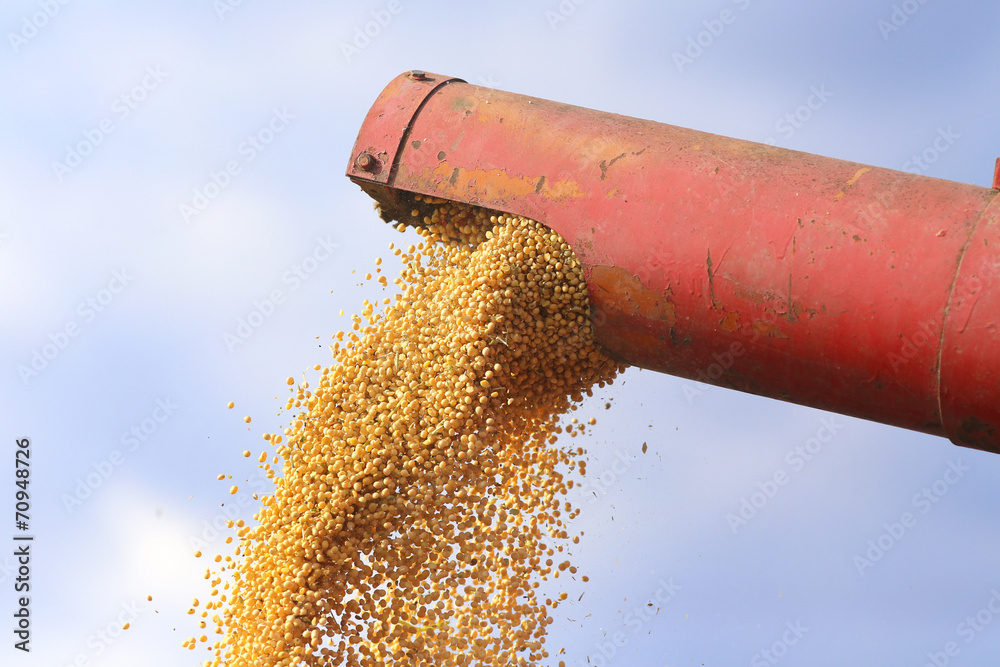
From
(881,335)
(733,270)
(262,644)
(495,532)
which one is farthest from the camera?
(495,532)

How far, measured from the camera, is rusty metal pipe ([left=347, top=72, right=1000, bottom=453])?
124 inches

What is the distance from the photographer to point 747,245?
3.38m

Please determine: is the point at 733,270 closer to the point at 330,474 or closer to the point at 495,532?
the point at 495,532

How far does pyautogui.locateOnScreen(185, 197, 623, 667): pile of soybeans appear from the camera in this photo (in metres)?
3.70

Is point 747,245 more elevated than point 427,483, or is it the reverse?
point 747,245

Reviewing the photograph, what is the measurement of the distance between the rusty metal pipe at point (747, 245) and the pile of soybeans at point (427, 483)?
0.23 m

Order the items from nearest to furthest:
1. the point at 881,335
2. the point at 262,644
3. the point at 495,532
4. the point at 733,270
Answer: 1. the point at 881,335
2. the point at 733,270
3. the point at 262,644
4. the point at 495,532

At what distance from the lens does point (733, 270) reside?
134 inches

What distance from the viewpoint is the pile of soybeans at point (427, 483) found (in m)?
3.70

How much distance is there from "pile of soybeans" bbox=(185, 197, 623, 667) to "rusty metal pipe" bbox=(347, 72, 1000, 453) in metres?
0.23

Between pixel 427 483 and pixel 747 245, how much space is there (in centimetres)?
166

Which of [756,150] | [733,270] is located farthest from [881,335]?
[756,150]

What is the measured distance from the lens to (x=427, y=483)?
12.3 ft

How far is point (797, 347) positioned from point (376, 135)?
2.13 meters
